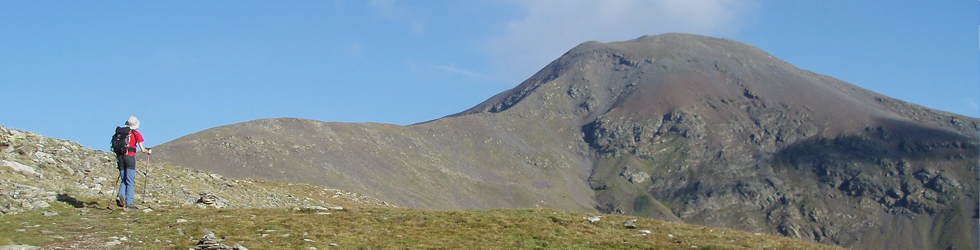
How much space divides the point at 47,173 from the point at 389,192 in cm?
14021

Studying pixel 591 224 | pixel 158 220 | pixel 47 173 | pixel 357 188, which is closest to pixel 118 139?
pixel 158 220

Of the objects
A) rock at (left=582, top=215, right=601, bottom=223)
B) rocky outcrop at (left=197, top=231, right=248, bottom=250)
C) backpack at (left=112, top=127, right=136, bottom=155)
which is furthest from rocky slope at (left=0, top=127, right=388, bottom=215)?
rock at (left=582, top=215, right=601, bottom=223)

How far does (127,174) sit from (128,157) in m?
0.63

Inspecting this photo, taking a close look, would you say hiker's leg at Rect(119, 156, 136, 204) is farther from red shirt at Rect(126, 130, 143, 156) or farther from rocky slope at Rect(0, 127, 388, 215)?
rocky slope at Rect(0, 127, 388, 215)

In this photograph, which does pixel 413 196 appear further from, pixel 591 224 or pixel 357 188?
pixel 591 224

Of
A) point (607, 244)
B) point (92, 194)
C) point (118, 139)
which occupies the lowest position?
point (607, 244)

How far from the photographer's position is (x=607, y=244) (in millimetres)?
22688

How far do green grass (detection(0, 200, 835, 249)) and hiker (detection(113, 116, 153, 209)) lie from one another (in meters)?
0.60

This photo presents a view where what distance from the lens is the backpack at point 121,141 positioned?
24359 mm

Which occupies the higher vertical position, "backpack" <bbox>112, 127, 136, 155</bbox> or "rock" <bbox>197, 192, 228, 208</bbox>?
"backpack" <bbox>112, 127, 136, 155</bbox>

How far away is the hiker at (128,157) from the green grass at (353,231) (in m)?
0.60

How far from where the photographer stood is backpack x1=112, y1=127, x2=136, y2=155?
79.9 ft

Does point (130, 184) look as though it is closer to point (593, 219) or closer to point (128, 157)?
point (128, 157)

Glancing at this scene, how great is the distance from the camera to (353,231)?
23.4 metres
